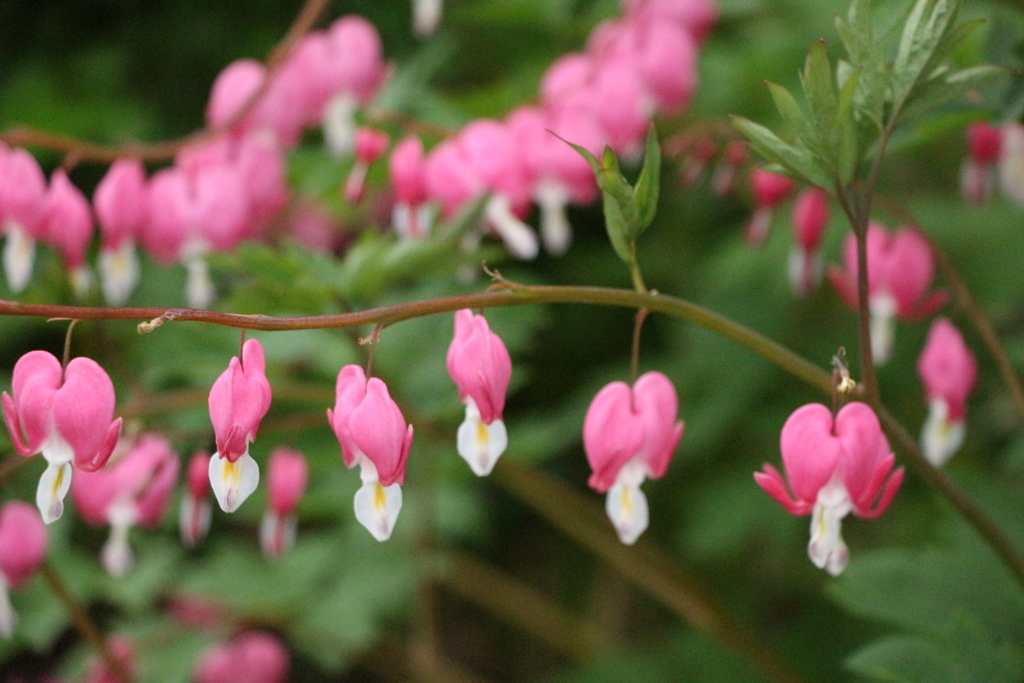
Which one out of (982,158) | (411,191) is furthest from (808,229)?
(411,191)

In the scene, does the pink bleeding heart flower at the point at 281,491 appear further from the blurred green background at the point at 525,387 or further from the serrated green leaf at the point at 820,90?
the serrated green leaf at the point at 820,90

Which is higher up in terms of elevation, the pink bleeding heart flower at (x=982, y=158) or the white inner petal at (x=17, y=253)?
the pink bleeding heart flower at (x=982, y=158)

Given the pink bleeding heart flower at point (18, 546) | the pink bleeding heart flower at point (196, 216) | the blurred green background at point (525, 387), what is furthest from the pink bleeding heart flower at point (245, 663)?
the pink bleeding heart flower at point (196, 216)

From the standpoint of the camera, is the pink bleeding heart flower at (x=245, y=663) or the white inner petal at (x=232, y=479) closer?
the white inner petal at (x=232, y=479)

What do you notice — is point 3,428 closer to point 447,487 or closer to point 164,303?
point 164,303

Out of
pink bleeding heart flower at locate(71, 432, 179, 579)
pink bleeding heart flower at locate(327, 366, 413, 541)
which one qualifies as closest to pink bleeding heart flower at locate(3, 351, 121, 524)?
pink bleeding heart flower at locate(327, 366, 413, 541)
